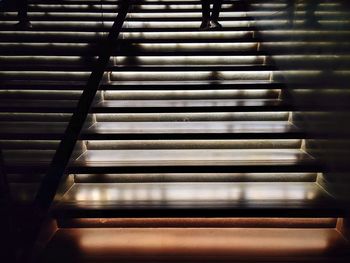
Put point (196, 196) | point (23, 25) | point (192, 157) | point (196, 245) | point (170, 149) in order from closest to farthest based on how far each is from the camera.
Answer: point (196, 245), point (196, 196), point (192, 157), point (170, 149), point (23, 25)

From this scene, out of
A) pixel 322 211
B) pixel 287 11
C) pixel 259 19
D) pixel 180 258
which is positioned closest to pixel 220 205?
pixel 180 258

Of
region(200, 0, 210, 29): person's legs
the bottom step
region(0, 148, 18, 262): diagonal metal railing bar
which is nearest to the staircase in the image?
the bottom step

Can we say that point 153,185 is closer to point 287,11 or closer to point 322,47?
point 322,47

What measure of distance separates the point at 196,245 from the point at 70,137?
124cm

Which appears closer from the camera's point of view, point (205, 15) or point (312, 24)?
point (312, 24)

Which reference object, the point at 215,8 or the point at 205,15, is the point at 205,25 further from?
the point at 215,8

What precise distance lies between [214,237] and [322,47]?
1.68 metres

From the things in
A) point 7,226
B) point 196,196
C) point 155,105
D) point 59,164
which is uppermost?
point 155,105

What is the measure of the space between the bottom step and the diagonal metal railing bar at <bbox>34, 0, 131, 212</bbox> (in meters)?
0.37

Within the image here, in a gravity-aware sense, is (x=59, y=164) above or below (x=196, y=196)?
above

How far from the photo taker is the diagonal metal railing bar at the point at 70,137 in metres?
1.95

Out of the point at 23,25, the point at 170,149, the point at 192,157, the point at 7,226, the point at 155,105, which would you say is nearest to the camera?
the point at 7,226

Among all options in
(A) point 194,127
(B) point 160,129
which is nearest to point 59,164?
(B) point 160,129

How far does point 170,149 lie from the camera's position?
2.67 m
